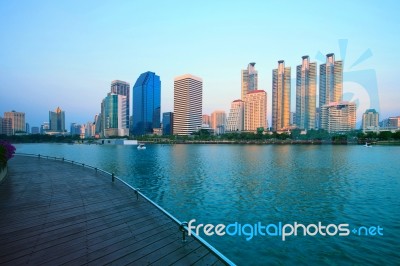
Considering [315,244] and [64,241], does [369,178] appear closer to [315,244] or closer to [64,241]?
[315,244]

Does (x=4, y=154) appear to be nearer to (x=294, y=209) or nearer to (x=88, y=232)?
(x=88, y=232)

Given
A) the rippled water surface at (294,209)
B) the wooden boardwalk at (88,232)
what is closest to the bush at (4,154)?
the wooden boardwalk at (88,232)

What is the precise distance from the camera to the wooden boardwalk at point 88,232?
7.30 m

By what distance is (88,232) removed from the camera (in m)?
9.39

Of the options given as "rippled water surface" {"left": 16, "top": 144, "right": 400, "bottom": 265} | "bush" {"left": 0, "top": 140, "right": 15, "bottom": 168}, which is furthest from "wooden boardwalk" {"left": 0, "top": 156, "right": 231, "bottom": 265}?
"bush" {"left": 0, "top": 140, "right": 15, "bottom": 168}

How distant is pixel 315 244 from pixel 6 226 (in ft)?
53.6

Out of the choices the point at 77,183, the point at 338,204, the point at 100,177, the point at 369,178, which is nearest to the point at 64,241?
the point at 77,183

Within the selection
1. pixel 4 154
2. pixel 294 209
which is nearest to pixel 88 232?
pixel 294 209

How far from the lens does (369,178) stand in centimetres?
3344

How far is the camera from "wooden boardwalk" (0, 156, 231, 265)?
730 centimetres

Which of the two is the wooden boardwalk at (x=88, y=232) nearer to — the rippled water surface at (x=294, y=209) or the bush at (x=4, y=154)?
the rippled water surface at (x=294, y=209)

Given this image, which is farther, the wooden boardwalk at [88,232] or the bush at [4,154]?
the bush at [4,154]

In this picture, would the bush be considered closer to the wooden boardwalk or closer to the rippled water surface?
the wooden boardwalk

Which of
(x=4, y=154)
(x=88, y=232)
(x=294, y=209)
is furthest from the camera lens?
(x=4, y=154)
